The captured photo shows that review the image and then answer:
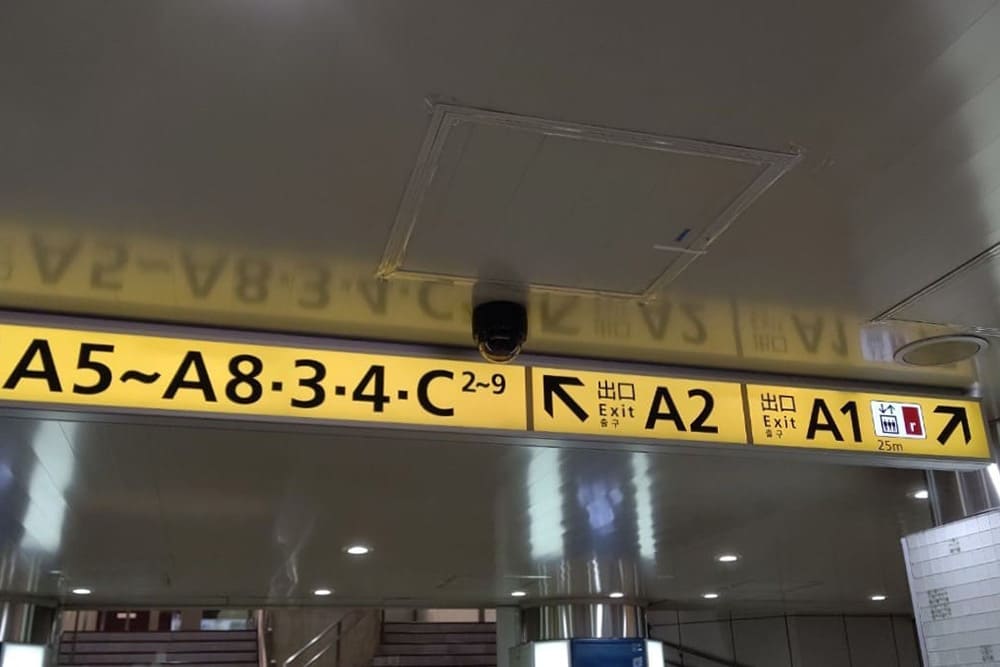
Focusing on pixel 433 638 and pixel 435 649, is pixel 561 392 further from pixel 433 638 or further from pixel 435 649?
pixel 433 638

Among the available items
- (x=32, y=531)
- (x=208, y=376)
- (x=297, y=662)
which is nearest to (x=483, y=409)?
(x=208, y=376)

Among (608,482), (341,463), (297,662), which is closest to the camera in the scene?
(341,463)

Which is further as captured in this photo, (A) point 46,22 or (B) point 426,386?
(B) point 426,386

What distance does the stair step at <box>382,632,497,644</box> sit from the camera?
37.3ft

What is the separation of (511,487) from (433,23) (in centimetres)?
284

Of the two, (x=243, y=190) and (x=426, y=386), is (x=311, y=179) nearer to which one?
(x=243, y=190)

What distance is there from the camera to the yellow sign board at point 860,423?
3.25m

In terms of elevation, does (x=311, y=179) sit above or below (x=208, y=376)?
above

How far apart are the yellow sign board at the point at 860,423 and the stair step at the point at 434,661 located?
28.0ft

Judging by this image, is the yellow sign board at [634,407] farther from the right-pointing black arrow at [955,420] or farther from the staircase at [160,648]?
the staircase at [160,648]

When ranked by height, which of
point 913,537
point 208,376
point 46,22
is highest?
point 46,22

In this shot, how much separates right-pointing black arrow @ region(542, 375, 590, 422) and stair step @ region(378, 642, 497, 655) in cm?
889

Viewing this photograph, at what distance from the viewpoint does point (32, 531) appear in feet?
16.3

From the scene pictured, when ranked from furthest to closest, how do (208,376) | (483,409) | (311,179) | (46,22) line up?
(483,409)
(208,376)
(311,179)
(46,22)
